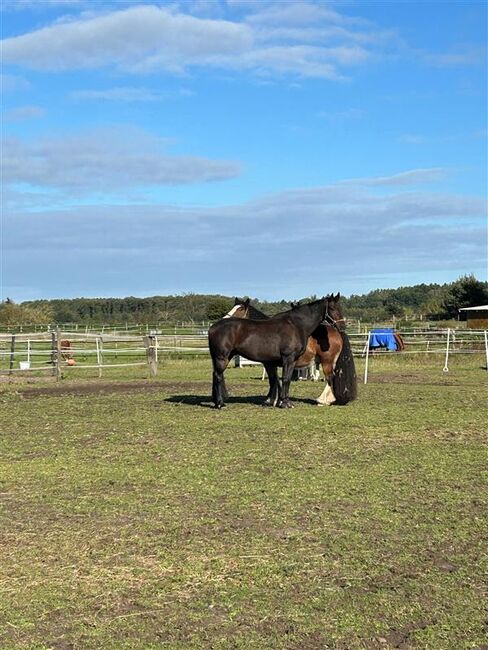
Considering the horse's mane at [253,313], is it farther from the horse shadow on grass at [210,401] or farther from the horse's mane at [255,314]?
the horse shadow on grass at [210,401]

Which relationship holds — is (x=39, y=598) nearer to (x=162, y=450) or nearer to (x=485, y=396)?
(x=162, y=450)

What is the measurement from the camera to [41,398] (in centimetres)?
1448

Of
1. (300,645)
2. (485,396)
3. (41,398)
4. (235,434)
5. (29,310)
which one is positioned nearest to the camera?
(300,645)

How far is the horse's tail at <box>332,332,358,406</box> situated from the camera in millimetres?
12062

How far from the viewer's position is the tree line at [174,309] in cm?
5322

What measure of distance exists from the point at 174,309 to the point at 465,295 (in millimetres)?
28964

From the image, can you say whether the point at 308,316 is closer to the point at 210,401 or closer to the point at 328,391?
the point at 328,391

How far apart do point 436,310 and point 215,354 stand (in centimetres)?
5907

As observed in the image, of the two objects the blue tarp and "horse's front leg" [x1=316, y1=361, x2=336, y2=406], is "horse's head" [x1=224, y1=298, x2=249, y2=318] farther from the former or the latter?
the blue tarp

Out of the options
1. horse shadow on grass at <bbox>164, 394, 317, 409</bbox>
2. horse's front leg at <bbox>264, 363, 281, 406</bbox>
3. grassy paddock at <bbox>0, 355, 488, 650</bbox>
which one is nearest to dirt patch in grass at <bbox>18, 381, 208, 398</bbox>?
horse shadow on grass at <bbox>164, 394, 317, 409</bbox>

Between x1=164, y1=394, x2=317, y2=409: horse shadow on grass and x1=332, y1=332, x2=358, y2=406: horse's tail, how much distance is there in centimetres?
56

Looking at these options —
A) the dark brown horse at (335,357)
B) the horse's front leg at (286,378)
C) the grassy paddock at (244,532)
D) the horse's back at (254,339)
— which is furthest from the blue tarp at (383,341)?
the grassy paddock at (244,532)

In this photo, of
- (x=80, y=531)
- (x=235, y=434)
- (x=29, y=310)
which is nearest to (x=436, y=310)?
(x=29, y=310)

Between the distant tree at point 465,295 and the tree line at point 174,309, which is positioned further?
the distant tree at point 465,295
